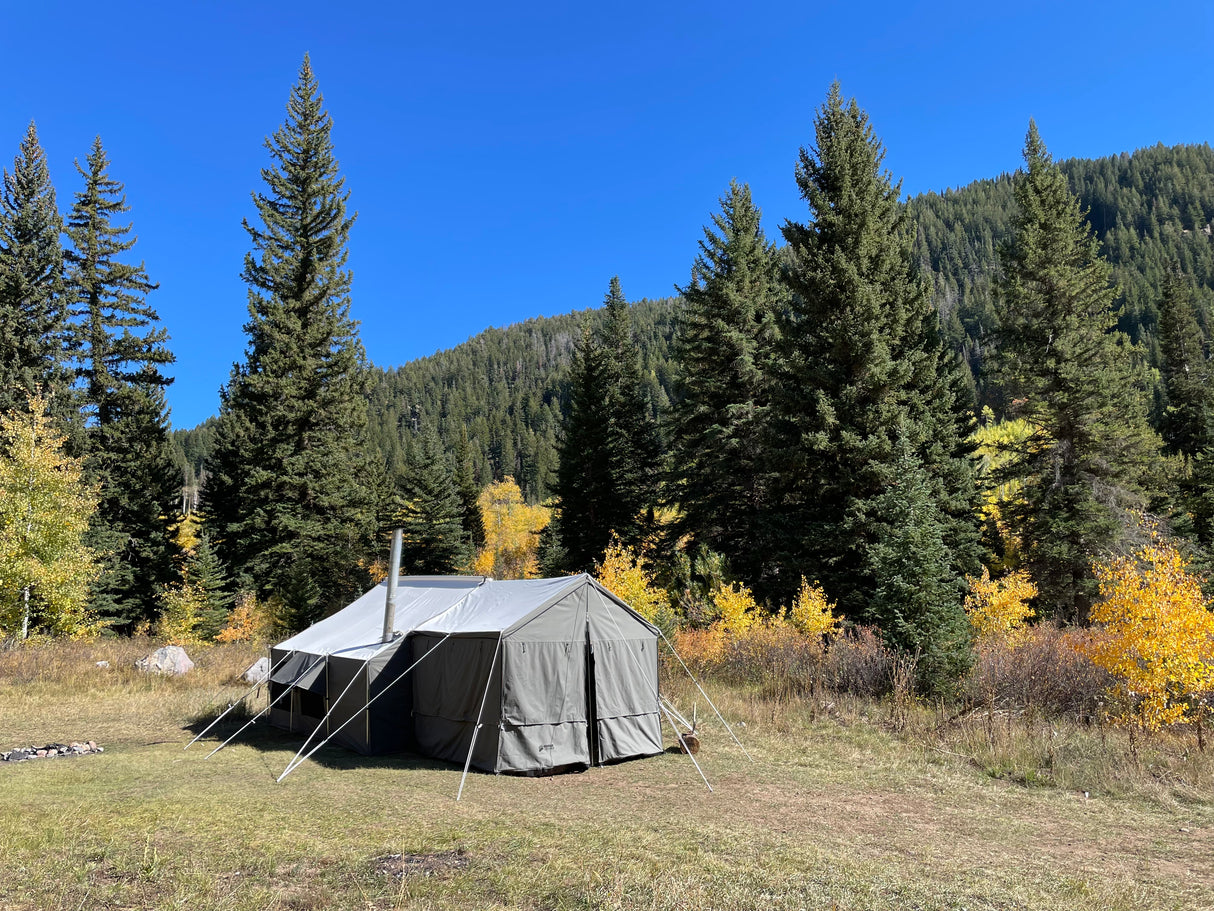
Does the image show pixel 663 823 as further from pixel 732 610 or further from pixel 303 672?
pixel 732 610

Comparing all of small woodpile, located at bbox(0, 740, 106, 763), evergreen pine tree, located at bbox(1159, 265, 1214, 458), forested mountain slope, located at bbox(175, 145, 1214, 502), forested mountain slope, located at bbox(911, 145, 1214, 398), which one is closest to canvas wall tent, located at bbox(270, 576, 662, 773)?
small woodpile, located at bbox(0, 740, 106, 763)

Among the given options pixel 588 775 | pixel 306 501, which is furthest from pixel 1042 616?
pixel 306 501

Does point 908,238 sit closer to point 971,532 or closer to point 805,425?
point 805,425

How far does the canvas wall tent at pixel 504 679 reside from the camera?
11.3 metres

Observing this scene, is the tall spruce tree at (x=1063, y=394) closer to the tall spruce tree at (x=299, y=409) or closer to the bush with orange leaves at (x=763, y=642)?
the bush with orange leaves at (x=763, y=642)

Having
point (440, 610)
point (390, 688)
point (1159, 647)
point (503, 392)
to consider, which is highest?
point (503, 392)

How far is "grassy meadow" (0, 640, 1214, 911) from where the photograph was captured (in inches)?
237

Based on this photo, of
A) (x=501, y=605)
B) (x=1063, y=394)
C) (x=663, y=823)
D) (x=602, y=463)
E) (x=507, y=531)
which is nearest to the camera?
(x=663, y=823)

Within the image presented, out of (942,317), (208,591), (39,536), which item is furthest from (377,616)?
(942,317)

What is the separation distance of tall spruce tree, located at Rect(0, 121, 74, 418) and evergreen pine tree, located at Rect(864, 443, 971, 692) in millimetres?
29938

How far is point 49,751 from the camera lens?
39.7 feet

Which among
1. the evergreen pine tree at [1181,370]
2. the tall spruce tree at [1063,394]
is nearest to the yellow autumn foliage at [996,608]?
the tall spruce tree at [1063,394]

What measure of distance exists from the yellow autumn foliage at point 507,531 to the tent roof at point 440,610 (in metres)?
53.1

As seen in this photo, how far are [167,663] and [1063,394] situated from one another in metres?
30.1
